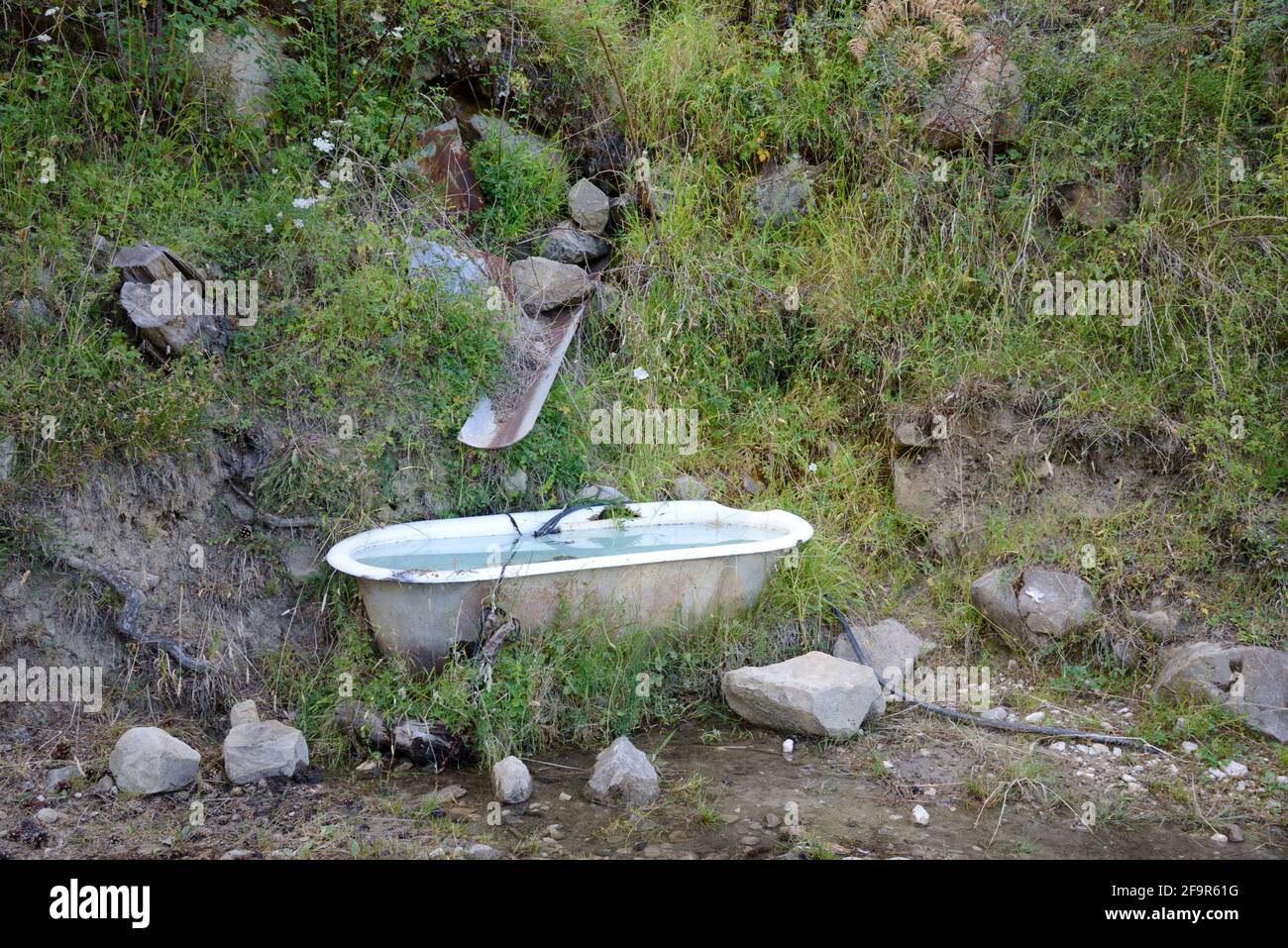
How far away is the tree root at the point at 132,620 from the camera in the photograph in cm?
393

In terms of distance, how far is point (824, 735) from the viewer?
4.00 meters

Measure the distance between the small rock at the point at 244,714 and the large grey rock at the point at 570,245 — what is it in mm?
2933

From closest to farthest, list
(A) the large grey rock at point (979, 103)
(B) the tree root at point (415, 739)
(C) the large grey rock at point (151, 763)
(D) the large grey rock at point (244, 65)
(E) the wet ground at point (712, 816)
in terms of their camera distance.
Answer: (E) the wet ground at point (712, 816), (C) the large grey rock at point (151, 763), (B) the tree root at point (415, 739), (D) the large grey rock at point (244, 65), (A) the large grey rock at point (979, 103)

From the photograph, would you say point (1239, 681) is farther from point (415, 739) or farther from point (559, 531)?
point (415, 739)

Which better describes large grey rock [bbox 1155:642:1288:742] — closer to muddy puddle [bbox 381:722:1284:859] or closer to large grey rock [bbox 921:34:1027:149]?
muddy puddle [bbox 381:722:1284:859]

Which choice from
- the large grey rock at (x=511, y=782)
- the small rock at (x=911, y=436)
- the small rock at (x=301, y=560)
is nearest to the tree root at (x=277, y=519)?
the small rock at (x=301, y=560)

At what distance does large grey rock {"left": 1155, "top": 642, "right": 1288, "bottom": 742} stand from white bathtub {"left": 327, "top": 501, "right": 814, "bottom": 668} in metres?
1.62

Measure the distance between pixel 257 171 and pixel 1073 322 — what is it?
426 cm

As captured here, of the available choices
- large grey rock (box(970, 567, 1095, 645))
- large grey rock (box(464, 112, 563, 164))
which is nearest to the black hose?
large grey rock (box(970, 567, 1095, 645))

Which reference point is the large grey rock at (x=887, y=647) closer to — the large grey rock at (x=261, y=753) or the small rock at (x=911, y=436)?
the small rock at (x=911, y=436)

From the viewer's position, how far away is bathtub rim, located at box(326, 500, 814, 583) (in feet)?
12.8

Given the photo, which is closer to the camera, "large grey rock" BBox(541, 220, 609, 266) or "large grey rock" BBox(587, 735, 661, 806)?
"large grey rock" BBox(587, 735, 661, 806)
